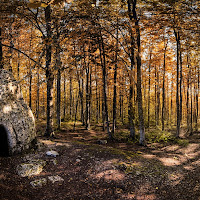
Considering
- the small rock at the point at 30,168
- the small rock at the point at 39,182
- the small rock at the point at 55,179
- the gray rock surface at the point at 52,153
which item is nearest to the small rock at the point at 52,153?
the gray rock surface at the point at 52,153

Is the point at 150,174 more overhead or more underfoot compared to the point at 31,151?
more underfoot

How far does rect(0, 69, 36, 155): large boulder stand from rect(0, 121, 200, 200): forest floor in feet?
1.55

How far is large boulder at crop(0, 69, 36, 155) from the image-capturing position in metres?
5.30

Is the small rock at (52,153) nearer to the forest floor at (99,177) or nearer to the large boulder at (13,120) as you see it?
the forest floor at (99,177)

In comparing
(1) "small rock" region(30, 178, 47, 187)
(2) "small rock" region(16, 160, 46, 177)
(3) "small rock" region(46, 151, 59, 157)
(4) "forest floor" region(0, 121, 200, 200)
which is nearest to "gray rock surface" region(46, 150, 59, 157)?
(3) "small rock" region(46, 151, 59, 157)

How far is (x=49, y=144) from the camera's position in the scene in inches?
278

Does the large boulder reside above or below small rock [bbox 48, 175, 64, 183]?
above

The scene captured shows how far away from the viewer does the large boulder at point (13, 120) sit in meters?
5.30

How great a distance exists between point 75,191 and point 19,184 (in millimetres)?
1601

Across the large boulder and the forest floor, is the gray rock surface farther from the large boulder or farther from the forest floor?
the large boulder

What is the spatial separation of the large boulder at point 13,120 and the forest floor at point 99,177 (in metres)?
0.47

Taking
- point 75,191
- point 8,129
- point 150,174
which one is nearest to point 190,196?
point 150,174

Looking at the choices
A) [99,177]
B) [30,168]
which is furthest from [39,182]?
[99,177]

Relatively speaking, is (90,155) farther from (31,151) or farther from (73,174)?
(31,151)
